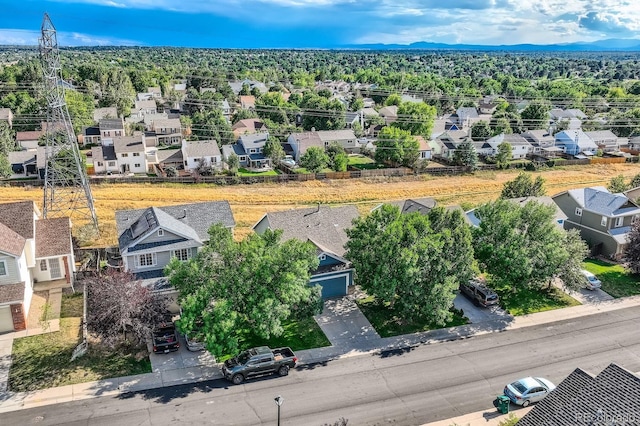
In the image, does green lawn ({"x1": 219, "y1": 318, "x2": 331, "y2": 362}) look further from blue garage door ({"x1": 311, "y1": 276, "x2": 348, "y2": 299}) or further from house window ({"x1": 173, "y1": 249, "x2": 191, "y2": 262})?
house window ({"x1": 173, "y1": 249, "x2": 191, "y2": 262})

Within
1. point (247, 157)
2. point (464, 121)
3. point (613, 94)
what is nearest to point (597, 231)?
point (247, 157)

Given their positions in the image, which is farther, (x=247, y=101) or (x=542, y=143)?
(x=247, y=101)

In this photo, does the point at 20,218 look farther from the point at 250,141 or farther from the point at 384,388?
the point at 250,141

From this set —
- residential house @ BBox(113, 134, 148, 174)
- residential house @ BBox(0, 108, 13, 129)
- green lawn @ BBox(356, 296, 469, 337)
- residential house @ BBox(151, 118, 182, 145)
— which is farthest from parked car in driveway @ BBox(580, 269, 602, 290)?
residential house @ BBox(0, 108, 13, 129)

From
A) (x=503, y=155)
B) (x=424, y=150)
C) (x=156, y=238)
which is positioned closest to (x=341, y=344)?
(x=156, y=238)

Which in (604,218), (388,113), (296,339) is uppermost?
(388,113)

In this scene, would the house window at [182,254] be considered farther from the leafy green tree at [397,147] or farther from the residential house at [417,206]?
the leafy green tree at [397,147]
